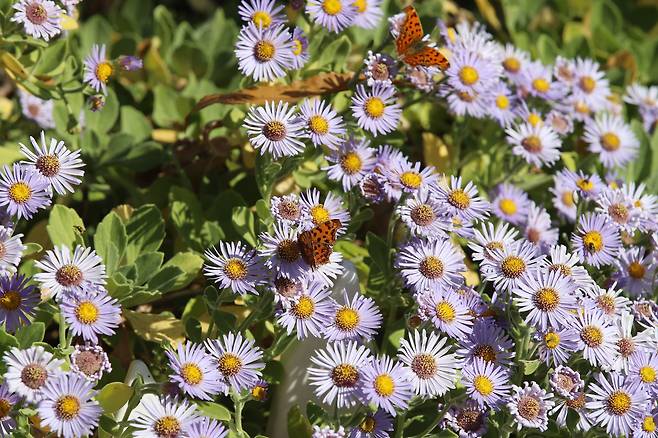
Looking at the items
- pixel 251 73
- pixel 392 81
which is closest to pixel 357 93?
pixel 392 81

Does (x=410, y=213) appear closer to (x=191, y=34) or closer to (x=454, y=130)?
(x=454, y=130)

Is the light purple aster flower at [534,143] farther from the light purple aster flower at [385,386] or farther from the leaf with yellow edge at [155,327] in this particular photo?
the leaf with yellow edge at [155,327]

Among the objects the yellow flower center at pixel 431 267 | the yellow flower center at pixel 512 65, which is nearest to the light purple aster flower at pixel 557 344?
the yellow flower center at pixel 431 267

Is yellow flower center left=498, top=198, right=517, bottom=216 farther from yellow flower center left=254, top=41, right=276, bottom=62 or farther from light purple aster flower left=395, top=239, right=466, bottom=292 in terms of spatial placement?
yellow flower center left=254, top=41, right=276, bottom=62

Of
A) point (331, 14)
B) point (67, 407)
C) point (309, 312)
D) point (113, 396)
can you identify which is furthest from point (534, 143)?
point (67, 407)

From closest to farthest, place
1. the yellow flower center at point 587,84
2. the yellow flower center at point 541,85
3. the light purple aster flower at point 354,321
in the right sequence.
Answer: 1. the light purple aster flower at point 354,321
2. the yellow flower center at point 541,85
3. the yellow flower center at point 587,84

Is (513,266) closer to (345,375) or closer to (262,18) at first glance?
(345,375)

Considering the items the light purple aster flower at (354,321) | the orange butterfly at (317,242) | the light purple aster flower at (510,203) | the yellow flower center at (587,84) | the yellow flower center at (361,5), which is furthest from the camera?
the yellow flower center at (587,84)
